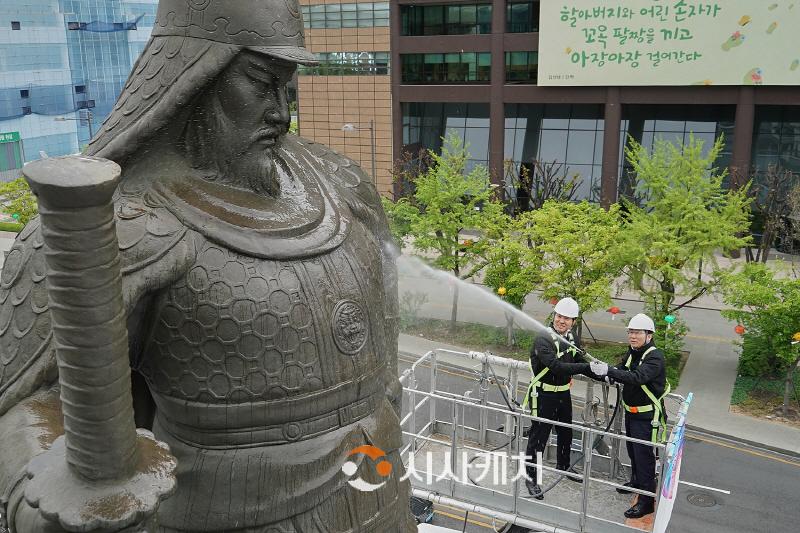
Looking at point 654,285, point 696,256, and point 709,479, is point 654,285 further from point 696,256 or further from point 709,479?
point 709,479

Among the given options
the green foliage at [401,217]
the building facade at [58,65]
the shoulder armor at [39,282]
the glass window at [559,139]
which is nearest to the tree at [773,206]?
the glass window at [559,139]

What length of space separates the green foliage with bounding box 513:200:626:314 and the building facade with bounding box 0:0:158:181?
785 inches

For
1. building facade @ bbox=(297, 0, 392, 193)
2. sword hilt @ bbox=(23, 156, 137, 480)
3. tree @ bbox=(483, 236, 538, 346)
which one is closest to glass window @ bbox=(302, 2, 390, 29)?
building facade @ bbox=(297, 0, 392, 193)

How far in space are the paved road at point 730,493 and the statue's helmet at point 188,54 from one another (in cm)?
924

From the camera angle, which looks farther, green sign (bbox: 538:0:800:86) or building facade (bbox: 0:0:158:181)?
building facade (bbox: 0:0:158:181)

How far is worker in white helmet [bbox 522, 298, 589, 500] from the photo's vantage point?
8578mm

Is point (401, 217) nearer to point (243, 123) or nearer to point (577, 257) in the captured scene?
point (577, 257)

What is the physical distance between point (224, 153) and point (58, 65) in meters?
33.0

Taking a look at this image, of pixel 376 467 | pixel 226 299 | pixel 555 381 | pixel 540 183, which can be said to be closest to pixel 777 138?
pixel 540 183

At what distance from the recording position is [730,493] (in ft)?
39.5

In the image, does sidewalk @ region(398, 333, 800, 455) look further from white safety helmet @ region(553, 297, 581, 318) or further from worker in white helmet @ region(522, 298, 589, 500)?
white safety helmet @ region(553, 297, 581, 318)

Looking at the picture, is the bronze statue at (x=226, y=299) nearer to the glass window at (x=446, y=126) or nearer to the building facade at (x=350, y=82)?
the building facade at (x=350, y=82)

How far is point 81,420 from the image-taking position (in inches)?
81.0

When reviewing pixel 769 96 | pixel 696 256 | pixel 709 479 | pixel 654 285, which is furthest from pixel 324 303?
pixel 769 96
